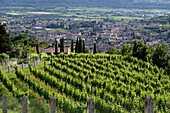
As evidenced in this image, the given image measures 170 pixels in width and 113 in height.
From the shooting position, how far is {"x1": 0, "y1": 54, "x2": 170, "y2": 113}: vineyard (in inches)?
694

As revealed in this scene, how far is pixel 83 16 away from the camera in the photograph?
165 metres

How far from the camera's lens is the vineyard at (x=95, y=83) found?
1762 cm

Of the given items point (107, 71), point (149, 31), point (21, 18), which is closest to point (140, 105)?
point (107, 71)

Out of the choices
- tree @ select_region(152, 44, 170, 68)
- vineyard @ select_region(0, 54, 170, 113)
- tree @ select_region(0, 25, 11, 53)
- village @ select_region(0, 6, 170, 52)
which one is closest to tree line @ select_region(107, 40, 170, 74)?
tree @ select_region(152, 44, 170, 68)

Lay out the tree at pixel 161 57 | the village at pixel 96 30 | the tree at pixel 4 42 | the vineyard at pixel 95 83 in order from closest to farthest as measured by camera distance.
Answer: the vineyard at pixel 95 83
the tree at pixel 4 42
the tree at pixel 161 57
the village at pixel 96 30

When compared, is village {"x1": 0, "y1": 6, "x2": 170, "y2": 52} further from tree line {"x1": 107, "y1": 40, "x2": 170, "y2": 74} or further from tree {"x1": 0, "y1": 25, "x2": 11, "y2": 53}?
tree {"x1": 0, "y1": 25, "x2": 11, "y2": 53}

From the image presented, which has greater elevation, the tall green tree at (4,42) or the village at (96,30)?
the tall green tree at (4,42)

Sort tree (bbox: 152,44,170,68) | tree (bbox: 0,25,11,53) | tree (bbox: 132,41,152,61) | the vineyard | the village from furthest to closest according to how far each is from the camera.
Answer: the village, tree (bbox: 132,41,152,61), tree (bbox: 152,44,170,68), tree (bbox: 0,25,11,53), the vineyard

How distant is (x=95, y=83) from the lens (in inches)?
954

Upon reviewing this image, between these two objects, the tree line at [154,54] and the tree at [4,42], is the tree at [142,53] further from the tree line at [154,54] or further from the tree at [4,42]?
the tree at [4,42]

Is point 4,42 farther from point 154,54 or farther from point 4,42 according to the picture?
point 154,54

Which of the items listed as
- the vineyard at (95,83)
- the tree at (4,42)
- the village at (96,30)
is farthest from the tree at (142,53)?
the village at (96,30)

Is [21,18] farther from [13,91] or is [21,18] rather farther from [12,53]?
[13,91]

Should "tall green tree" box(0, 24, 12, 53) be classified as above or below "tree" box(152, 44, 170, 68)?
above
